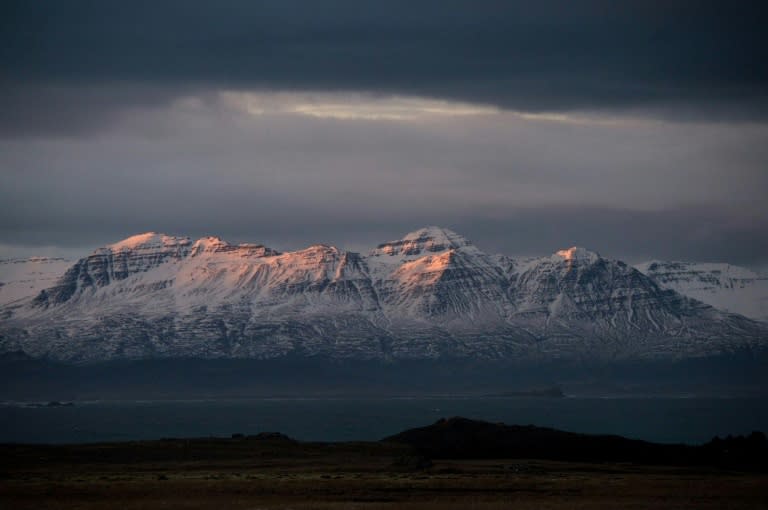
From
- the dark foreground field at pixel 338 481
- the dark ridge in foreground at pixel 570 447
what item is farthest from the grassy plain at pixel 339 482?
the dark ridge in foreground at pixel 570 447

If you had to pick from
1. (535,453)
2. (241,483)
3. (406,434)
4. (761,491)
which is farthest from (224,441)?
Result: (761,491)

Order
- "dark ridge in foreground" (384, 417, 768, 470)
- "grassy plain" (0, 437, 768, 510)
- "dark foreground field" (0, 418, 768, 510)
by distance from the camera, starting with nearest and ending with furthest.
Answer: "grassy plain" (0, 437, 768, 510)
"dark foreground field" (0, 418, 768, 510)
"dark ridge in foreground" (384, 417, 768, 470)

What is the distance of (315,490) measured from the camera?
11250 centimetres

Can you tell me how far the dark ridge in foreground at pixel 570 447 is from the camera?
503ft

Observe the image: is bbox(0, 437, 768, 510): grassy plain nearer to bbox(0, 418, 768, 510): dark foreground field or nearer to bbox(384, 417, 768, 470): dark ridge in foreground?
bbox(0, 418, 768, 510): dark foreground field

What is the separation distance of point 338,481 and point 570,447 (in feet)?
165

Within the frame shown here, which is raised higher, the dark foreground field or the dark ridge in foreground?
the dark ridge in foreground

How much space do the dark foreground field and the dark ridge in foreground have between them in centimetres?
554

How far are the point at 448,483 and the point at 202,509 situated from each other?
23114 mm

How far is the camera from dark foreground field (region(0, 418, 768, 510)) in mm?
105875

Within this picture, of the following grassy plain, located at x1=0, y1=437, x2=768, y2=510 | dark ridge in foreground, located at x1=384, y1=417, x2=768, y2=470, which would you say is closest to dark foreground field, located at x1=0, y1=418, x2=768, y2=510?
grassy plain, located at x1=0, y1=437, x2=768, y2=510

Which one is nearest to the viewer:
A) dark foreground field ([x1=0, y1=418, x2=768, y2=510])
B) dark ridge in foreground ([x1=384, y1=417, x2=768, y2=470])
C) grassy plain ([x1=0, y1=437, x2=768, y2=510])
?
grassy plain ([x1=0, y1=437, x2=768, y2=510])

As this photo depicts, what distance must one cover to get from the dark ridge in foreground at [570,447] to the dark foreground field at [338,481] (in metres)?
5.54

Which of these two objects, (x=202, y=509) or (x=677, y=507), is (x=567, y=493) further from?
(x=202, y=509)
